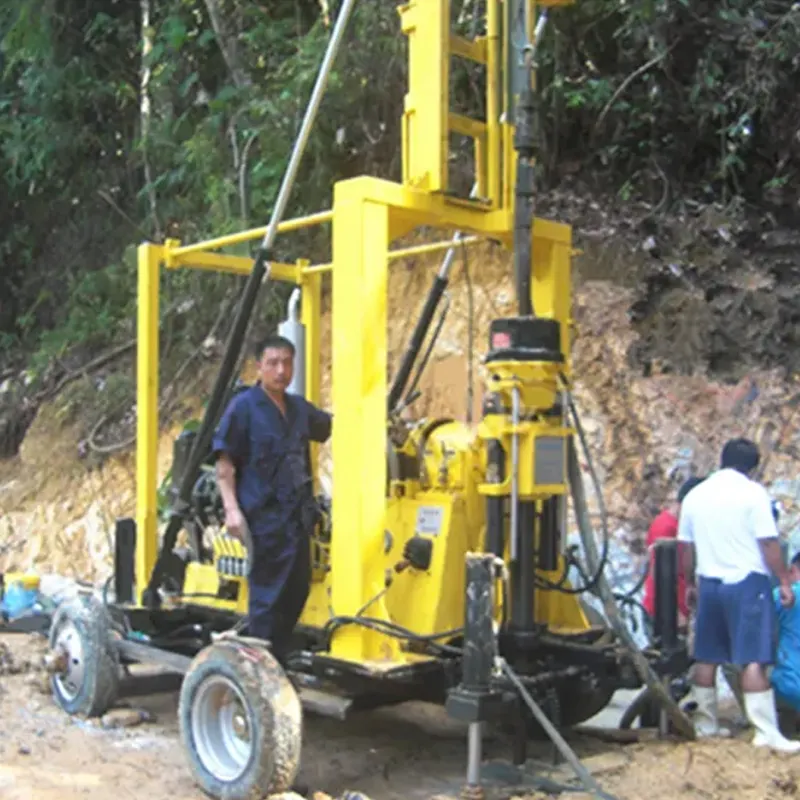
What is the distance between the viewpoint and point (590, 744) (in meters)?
5.51

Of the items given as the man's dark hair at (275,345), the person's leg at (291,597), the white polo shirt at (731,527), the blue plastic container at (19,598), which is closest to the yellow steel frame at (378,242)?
the person's leg at (291,597)

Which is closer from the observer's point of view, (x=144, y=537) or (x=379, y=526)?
(x=379, y=526)

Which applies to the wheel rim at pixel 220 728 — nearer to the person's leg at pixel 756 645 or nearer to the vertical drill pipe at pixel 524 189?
the vertical drill pipe at pixel 524 189

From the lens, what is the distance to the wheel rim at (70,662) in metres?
6.13

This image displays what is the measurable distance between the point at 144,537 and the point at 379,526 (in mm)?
2063

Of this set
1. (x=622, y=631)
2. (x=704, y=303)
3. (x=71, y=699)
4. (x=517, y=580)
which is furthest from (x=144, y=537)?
(x=704, y=303)

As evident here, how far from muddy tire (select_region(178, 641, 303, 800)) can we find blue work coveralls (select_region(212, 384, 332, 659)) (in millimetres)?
356

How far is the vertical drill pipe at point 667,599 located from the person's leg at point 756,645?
0.32 m

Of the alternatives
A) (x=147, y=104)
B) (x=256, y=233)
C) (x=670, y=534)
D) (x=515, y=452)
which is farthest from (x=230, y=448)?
(x=147, y=104)

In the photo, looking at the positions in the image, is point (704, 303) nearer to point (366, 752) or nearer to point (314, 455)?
point (314, 455)

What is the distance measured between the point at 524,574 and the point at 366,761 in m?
1.35

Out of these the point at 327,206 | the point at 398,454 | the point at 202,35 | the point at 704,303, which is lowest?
the point at 398,454

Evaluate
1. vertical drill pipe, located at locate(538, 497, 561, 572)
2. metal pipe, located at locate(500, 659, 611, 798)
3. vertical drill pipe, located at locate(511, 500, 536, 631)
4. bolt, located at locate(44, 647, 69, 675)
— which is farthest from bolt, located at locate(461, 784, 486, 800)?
bolt, located at locate(44, 647, 69, 675)

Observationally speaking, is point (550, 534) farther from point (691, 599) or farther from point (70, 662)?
point (70, 662)
